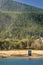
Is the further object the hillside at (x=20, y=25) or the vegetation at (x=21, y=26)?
the hillside at (x=20, y=25)

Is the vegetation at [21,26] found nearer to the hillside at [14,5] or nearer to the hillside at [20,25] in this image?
the hillside at [20,25]

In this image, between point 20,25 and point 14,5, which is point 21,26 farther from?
point 14,5

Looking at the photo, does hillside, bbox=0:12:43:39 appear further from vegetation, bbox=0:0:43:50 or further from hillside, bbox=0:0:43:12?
hillside, bbox=0:0:43:12

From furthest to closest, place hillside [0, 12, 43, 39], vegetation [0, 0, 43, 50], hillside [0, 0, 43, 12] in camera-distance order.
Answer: hillside [0, 0, 43, 12] → hillside [0, 12, 43, 39] → vegetation [0, 0, 43, 50]

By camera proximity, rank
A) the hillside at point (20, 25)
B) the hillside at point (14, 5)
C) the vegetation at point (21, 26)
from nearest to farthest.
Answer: the vegetation at point (21, 26), the hillside at point (20, 25), the hillside at point (14, 5)

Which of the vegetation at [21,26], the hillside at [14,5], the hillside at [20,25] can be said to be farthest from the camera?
the hillside at [14,5]

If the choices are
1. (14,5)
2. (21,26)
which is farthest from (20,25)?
(14,5)

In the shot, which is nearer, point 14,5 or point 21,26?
point 21,26

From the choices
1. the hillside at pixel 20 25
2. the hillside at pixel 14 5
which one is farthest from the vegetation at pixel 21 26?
the hillside at pixel 14 5

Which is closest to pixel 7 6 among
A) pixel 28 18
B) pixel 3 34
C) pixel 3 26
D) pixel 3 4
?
pixel 3 4

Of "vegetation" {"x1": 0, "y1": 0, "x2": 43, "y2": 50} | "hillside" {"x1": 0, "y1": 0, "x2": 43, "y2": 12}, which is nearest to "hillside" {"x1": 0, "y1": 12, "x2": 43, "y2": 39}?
"vegetation" {"x1": 0, "y1": 0, "x2": 43, "y2": 50}

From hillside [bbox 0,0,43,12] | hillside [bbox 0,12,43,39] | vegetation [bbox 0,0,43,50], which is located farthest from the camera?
hillside [bbox 0,0,43,12]

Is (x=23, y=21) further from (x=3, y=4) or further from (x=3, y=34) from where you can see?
(x=3, y=4)

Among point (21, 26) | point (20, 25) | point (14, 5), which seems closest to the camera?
point (21, 26)
